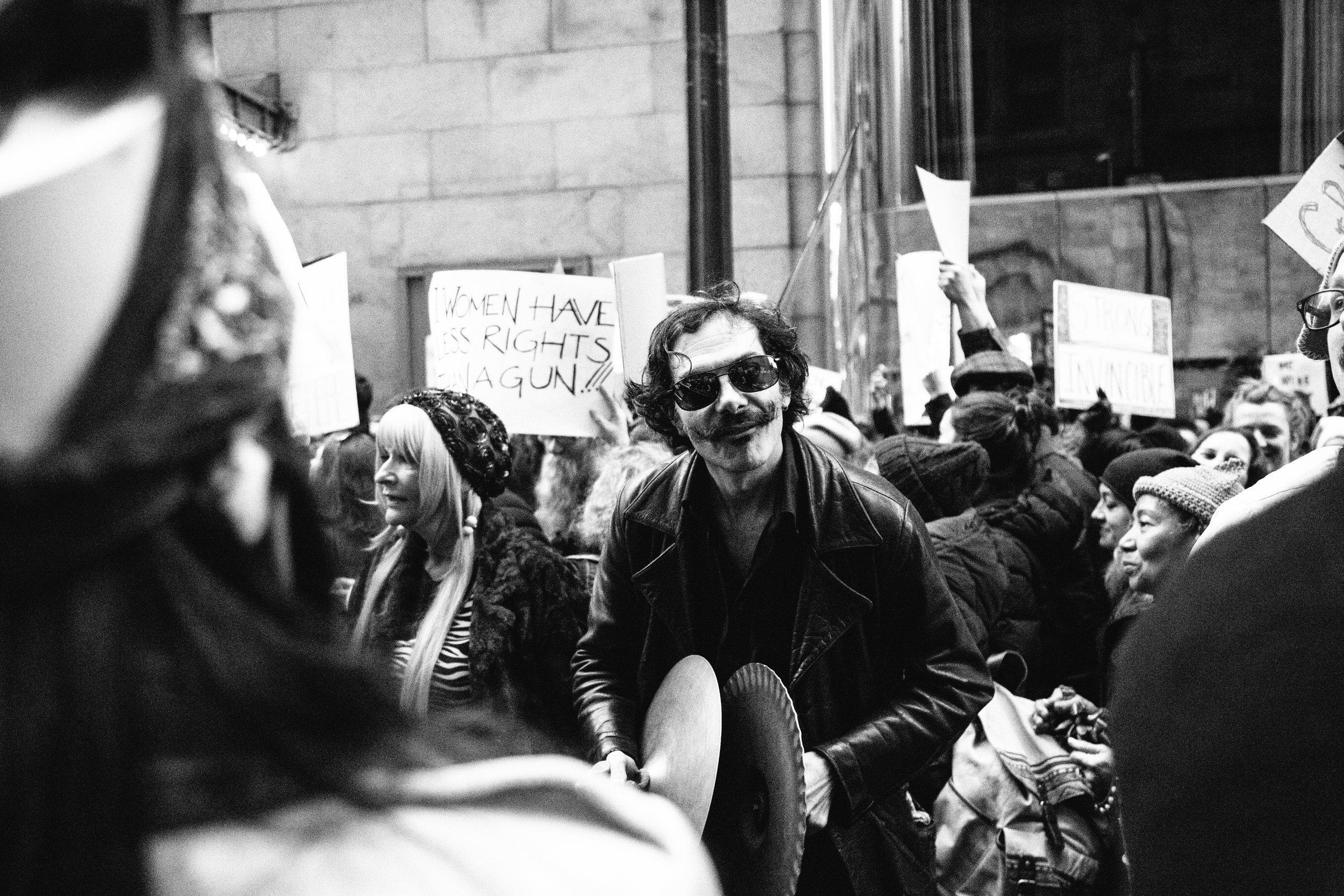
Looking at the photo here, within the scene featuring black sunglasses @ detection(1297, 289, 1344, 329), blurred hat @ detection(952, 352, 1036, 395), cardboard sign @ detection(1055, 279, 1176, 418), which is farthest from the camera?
cardboard sign @ detection(1055, 279, 1176, 418)

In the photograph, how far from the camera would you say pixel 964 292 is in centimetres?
641

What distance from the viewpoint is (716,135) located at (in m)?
7.13

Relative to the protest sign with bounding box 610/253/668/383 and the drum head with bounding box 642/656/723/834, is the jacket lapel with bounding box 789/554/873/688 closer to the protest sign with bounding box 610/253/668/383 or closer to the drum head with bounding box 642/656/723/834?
the drum head with bounding box 642/656/723/834

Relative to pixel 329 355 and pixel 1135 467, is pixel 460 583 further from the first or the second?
pixel 1135 467

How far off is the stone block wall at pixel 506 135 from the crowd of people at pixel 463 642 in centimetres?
875

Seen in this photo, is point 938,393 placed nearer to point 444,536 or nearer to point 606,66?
point 444,536

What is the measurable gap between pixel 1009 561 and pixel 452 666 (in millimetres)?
→ 1765

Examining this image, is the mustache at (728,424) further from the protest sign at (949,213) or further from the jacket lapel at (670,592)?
the protest sign at (949,213)

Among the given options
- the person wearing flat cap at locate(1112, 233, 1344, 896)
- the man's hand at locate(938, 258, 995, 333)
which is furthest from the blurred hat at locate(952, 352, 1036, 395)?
the person wearing flat cap at locate(1112, 233, 1344, 896)

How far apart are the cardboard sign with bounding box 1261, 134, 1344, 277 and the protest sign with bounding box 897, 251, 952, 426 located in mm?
2275

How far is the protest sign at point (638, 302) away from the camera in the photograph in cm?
555

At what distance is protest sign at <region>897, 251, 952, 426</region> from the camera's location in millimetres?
7801

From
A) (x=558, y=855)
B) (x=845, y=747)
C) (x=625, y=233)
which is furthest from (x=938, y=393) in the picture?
(x=558, y=855)

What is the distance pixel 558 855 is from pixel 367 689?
12 cm
